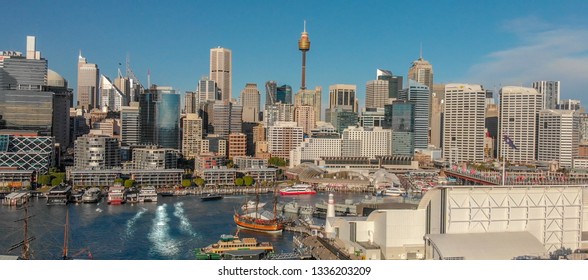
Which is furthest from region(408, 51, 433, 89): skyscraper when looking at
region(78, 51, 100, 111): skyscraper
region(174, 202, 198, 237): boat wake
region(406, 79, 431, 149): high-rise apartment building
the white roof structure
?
the white roof structure

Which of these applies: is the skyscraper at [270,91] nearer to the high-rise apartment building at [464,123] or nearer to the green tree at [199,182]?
the high-rise apartment building at [464,123]

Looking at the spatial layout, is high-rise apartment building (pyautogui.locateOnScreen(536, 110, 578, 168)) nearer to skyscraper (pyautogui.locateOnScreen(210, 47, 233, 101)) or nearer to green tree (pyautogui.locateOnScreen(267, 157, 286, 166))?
green tree (pyautogui.locateOnScreen(267, 157, 286, 166))

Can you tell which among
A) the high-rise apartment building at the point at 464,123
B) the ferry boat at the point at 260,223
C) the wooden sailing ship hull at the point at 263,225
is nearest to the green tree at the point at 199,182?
the ferry boat at the point at 260,223

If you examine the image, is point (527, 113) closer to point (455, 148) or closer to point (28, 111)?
point (455, 148)

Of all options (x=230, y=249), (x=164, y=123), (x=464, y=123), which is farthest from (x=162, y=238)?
(x=464, y=123)

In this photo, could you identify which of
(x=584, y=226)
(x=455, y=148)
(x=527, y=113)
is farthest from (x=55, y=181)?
(x=527, y=113)

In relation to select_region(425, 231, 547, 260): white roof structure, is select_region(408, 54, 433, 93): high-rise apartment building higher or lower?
higher
